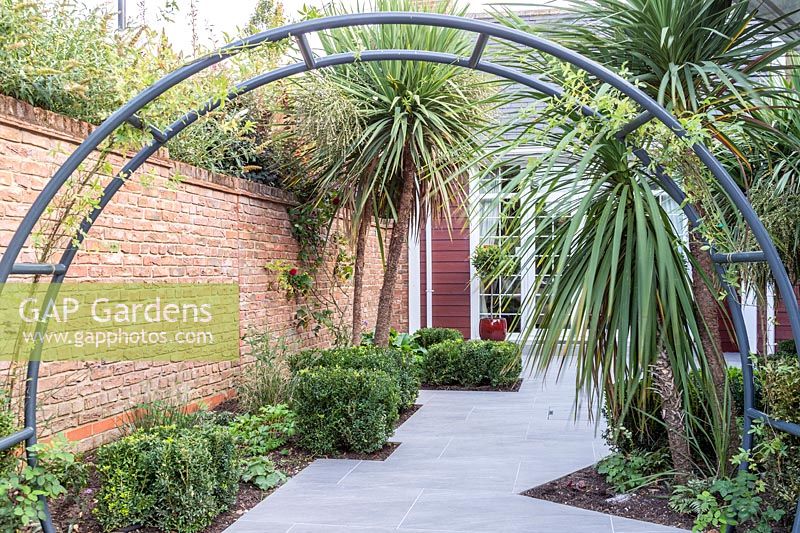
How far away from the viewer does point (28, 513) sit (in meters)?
3.00

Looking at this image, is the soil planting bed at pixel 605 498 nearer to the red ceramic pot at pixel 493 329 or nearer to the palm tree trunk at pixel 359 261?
the palm tree trunk at pixel 359 261

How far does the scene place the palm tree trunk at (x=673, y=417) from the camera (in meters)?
3.88

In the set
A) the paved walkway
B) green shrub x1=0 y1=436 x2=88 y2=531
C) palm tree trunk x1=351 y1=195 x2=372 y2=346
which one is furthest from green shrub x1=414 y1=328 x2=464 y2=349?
green shrub x1=0 y1=436 x2=88 y2=531

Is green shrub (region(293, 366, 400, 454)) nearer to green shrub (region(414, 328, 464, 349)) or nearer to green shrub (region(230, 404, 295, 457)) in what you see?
green shrub (region(230, 404, 295, 457))

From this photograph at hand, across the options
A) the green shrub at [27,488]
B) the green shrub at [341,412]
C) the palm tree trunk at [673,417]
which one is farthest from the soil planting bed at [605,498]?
the green shrub at [27,488]

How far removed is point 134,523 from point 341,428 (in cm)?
178

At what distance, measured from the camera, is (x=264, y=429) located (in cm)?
526

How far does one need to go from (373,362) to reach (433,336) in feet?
12.5

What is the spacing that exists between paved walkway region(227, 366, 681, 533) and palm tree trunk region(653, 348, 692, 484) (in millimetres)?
506

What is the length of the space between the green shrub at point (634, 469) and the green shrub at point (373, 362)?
2.00m

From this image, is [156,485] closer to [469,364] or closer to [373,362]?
[373,362]

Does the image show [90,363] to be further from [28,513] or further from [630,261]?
[630,261]

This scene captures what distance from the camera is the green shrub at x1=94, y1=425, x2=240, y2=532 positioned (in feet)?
11.6

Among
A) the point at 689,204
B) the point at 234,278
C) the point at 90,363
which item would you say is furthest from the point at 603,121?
the point at 234,278
